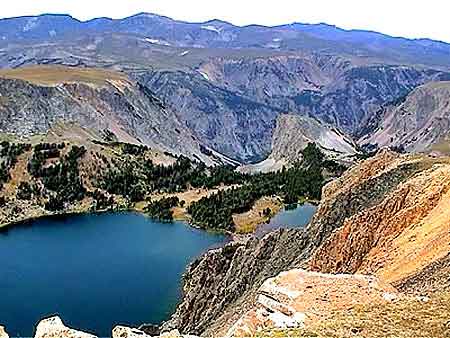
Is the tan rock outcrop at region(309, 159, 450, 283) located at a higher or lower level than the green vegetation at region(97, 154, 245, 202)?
higher

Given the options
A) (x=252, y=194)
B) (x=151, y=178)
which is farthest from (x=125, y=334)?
(x=151, y=178)

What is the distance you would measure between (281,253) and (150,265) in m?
37.0

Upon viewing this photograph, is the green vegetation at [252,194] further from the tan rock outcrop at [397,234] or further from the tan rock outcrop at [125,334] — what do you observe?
Result: the tan rock outcrop at [125,334]

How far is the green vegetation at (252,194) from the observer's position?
128 m

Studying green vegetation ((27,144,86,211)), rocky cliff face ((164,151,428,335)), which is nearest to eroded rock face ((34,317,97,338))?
rocky cliff face ((164,151,428,335))

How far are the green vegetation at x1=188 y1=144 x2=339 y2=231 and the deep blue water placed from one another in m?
4.45

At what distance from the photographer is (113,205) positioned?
14300 cm

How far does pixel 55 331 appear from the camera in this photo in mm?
26516

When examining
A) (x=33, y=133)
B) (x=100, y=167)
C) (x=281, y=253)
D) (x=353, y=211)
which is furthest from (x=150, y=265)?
(x=33, y=133)

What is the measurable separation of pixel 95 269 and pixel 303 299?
6764cm

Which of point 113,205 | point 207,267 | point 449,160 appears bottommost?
point 113,205

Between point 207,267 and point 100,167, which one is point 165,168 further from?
point 207,267

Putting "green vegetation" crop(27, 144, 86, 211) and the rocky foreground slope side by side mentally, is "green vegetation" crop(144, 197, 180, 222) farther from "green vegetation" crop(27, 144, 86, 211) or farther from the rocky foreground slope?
the rocky foreground slope

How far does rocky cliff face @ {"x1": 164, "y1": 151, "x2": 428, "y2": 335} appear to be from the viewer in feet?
205
